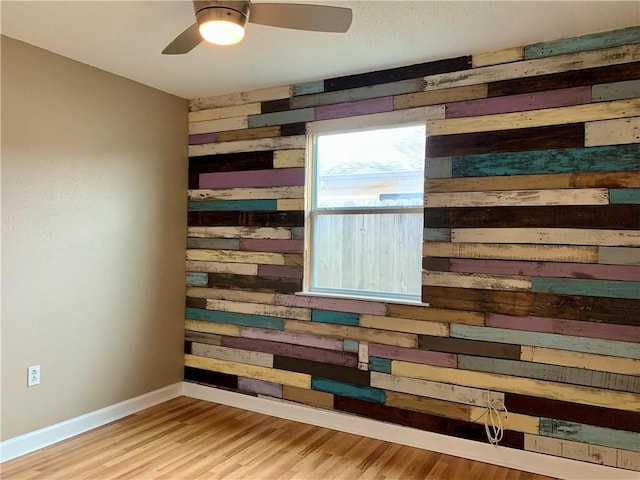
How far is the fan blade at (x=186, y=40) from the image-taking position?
2242 mm

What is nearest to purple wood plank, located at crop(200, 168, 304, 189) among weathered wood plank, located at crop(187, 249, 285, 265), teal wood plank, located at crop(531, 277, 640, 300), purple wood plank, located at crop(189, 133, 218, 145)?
purple wood plank, located at crop(189, 133, 218, 145)

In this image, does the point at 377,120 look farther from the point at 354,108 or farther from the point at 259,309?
the point at 259,309

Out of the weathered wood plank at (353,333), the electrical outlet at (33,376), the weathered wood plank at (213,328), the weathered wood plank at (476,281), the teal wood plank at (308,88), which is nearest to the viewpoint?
the weathered wood plank at (476,281)

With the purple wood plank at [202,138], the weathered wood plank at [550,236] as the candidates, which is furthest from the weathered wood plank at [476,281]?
the purple wood plank at [202,138]

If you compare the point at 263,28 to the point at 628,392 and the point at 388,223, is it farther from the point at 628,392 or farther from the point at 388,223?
the point at 628,392

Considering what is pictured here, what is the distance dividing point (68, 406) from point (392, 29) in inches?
127

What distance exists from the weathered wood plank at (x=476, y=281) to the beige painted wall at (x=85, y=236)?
2212 mm

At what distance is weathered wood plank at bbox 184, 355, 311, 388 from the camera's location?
361cm

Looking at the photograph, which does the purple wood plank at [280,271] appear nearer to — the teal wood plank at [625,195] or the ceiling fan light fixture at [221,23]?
the ceiling fan light fixture at [221,23]

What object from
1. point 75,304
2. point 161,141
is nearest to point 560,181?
point 161,141

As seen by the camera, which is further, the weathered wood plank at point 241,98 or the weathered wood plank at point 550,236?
the weathered wood plank at point 241,98

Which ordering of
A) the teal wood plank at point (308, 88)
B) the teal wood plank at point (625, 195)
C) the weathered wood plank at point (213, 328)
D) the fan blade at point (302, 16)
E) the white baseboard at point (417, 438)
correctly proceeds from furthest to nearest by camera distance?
the weathered wood plank at point (213, 328)
the teal wood plank at point (308, 88)
the white baseboard at point (417, 438)
the teal wood plank at point (625, 195)
the fan blade at point (302, 16)

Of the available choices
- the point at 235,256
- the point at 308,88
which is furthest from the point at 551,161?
the point at 235,256

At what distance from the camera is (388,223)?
3.37m
